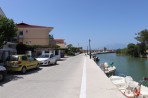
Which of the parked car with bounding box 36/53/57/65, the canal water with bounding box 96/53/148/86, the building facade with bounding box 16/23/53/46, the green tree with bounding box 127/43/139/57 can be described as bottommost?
the canal water with bounding box 96/53/148/86

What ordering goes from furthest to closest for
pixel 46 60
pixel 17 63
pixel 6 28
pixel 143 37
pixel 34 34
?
pixel 143 37 < pixel 34 34 < pixel 46 60 < pixel 6 28 < pixel 17 63

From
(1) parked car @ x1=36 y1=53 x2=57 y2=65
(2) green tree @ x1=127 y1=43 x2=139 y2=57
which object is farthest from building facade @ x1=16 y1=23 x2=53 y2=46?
(2) green tree @ x1=127 y1=43 x2=139 y2=57

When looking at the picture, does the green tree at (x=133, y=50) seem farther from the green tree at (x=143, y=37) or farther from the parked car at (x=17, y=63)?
the parked car at (x=17, y=63)

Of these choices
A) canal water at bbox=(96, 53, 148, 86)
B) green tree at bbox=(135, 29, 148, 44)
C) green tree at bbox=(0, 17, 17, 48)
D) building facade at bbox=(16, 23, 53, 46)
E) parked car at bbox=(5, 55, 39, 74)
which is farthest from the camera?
green tree at bbox=(135, 29, 148, 44)

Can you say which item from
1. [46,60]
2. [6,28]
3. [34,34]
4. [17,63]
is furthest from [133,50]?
[17,63]

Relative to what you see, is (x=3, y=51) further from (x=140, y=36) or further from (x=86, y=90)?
(x=140, y=36)

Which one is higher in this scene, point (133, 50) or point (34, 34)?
point (34, 34)

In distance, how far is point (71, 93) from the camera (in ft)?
34.5

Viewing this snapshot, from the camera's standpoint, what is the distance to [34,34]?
61.0m

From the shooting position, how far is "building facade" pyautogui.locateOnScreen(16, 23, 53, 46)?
60.3 m

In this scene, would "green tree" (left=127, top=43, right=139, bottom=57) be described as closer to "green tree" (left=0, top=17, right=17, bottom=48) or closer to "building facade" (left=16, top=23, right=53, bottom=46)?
"building facade" (left=16, top=23, right=53, bottom=46)

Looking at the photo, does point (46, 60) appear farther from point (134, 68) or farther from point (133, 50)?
point (133, 50)

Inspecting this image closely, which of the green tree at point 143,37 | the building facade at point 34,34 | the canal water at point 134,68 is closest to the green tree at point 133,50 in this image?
the green tree at point 143,37

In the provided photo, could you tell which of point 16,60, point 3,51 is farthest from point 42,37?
point 16,60
